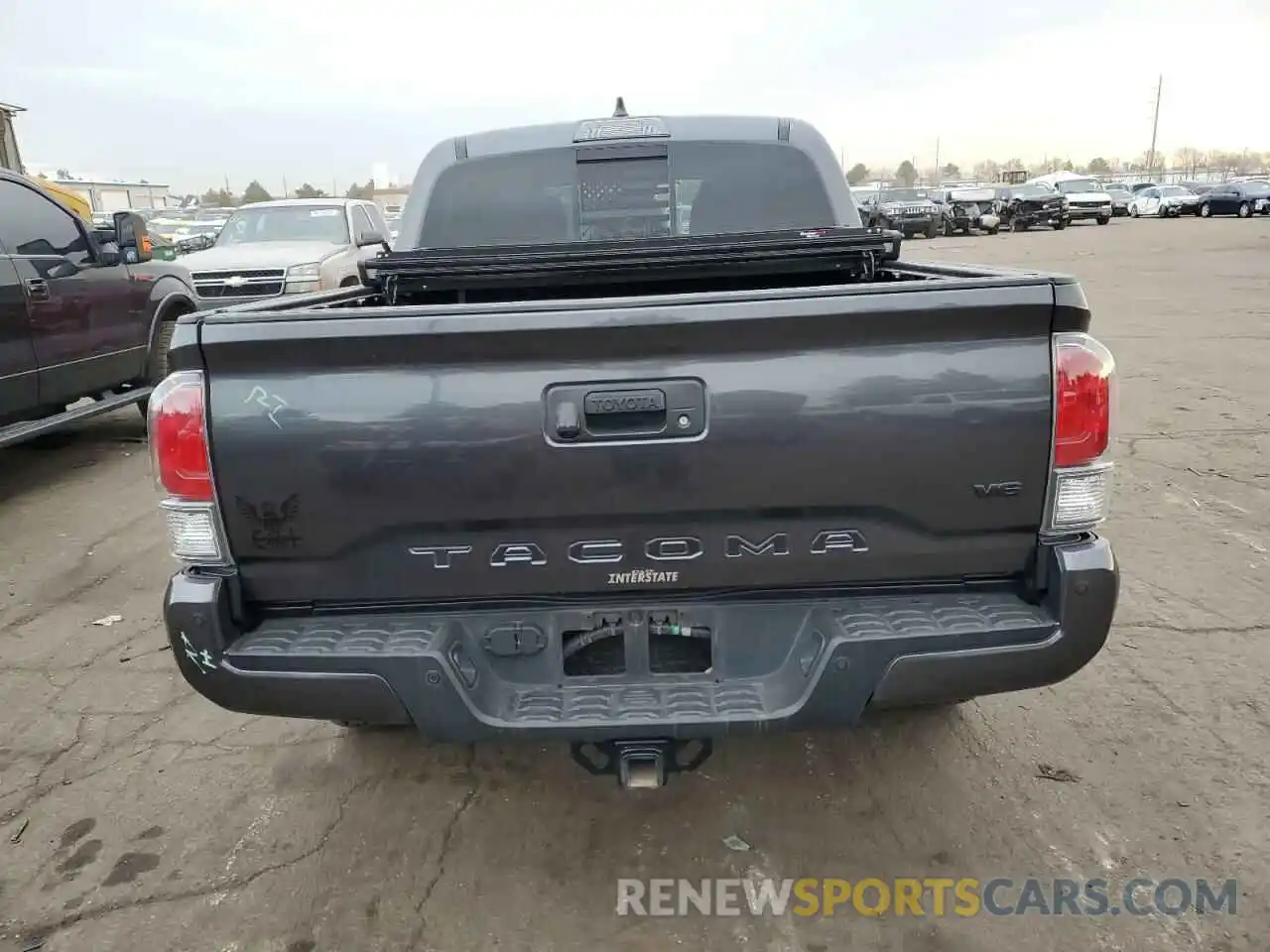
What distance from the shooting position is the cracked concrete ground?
8.07 feet

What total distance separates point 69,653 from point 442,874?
242 cm

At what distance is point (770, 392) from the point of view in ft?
6.91

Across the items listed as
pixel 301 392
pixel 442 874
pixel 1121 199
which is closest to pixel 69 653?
pixel 442 874

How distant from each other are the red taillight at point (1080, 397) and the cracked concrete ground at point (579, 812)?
128 centimetres

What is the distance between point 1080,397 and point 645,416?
0.99 metres

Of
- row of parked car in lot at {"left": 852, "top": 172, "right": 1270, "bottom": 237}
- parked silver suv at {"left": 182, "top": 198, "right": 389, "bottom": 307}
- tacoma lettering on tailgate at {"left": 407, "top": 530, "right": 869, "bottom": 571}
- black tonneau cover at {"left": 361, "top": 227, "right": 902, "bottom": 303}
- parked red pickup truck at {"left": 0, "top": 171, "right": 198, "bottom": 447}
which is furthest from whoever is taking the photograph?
row of parked car in lot at {"left": 852, "top": 172, "right": 1270, "bottom": 237}

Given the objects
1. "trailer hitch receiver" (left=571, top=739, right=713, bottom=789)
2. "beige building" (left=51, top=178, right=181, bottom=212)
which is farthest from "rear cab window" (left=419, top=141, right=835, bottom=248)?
"beige building" (left=51, top=178, right=181, bottom=212)

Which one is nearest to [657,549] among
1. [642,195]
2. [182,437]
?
[182,437]

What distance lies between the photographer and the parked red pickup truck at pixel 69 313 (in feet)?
19.0

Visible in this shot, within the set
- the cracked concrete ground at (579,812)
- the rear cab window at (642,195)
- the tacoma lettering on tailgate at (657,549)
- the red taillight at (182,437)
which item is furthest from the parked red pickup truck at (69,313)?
the tacoma lettering on tailgate at (657,549)

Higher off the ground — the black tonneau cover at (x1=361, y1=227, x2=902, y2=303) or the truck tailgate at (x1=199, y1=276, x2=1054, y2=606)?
the black tonneau cover at (x1=361, y1=227, x2=902, y2=303)

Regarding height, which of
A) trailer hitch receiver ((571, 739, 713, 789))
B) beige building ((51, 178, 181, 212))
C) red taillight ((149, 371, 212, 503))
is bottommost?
trailer hitch receiver ((571, 739, 713, 789))

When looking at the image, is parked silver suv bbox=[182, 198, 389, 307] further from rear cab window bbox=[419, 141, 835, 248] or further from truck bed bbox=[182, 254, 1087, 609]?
truck bed bbox=[182, 254, 1087, 609]

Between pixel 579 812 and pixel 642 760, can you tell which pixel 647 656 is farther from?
pixel 579 812
